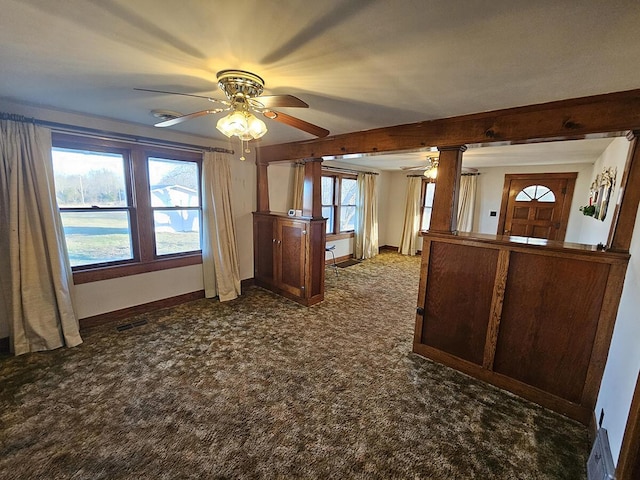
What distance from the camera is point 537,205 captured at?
532cm

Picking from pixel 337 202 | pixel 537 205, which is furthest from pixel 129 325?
pixel 537 205

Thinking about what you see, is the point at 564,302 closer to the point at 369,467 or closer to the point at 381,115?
the point at 369,467

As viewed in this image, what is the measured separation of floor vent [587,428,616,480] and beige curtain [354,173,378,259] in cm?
496

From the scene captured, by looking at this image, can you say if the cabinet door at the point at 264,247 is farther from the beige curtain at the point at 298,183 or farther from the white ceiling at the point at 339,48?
the white ceiling at the point at 339,48

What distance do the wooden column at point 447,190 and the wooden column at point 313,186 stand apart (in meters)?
1.57

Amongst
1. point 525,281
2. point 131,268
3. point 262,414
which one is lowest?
point 262,414

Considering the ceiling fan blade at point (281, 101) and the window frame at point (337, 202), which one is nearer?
the ceiling fan blade at point (281, 101)

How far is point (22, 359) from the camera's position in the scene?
7.93 feet

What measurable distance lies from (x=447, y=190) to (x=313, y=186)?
1709mm

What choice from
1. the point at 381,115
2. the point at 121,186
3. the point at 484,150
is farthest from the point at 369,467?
the point at 484,150

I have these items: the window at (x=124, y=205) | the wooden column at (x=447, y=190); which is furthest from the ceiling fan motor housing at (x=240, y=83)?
the window at (x=124, y=205)

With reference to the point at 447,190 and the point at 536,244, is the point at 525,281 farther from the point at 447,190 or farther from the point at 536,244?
the point at 447,190

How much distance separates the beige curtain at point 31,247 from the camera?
7.78 feet

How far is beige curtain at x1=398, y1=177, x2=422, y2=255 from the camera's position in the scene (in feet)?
22.0
